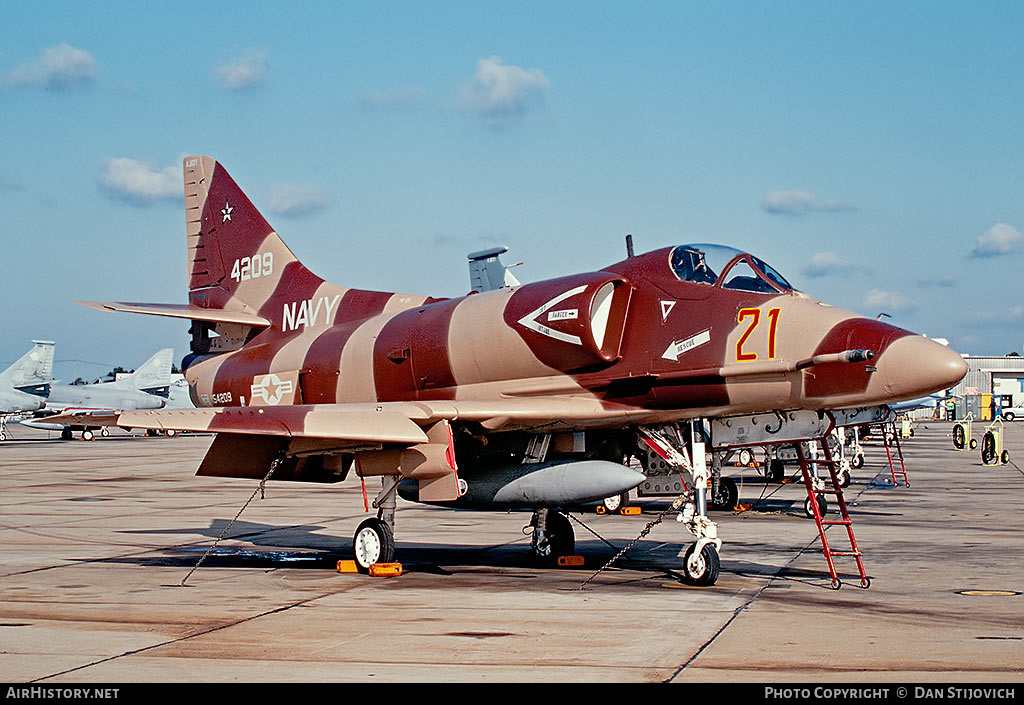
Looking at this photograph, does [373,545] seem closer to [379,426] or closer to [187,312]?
[379,426]

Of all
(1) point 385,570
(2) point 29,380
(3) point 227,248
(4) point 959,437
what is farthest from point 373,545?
(2) point 29,380

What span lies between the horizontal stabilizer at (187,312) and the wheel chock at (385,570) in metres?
5.19

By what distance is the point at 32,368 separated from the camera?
215 ft

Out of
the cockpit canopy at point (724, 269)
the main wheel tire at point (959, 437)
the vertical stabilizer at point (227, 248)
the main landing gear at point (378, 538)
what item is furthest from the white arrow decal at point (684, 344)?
the main wheel tire at point (959, 437)

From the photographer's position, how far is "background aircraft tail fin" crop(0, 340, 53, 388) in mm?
65500

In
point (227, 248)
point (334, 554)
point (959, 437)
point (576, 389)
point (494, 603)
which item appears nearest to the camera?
point (494, 603)

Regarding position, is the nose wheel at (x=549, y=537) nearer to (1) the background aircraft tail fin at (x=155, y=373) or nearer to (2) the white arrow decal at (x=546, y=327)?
(2) the white arrow decal at (x=546, y=327)

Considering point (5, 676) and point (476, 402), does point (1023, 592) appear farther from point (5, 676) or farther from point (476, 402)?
point (5, 676)

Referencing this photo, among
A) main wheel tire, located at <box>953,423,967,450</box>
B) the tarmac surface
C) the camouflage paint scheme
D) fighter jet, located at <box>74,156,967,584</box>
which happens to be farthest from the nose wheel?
main wheel tire, located at <box>953,423,967,450</box>

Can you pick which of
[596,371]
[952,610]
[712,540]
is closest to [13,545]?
[596,371]

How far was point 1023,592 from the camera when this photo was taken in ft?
35.4

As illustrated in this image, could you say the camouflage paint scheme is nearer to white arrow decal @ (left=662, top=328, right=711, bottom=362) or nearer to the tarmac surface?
white arrow decal @ (left=662, top=328, right=711, bottom=362)

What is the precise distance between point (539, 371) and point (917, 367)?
408cm

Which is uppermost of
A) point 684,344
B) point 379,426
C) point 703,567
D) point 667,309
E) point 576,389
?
point 667,309
